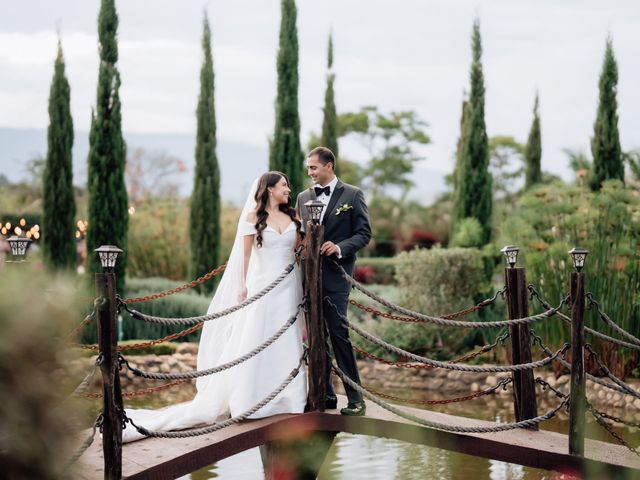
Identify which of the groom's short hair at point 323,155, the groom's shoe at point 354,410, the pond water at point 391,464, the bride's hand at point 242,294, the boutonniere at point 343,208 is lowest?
the pond water at point 391,464

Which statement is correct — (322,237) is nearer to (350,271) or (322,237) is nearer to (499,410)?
(350,271)

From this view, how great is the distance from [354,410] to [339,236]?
1.10 metres

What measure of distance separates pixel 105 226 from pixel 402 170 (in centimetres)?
2657

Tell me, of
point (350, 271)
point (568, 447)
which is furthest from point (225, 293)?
point (568, 447)

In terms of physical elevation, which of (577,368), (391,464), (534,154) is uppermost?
(534,154)

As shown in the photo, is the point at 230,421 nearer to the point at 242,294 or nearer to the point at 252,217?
the point at 242,294

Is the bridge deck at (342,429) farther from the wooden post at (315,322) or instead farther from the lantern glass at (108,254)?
the lantern glass at (108,254)

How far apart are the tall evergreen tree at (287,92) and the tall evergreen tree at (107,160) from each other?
128 inches

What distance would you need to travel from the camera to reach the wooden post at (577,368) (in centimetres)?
518

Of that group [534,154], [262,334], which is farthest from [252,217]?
[534,154]

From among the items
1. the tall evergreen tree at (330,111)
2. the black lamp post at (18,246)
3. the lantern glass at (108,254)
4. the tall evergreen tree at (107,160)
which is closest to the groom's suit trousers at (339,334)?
the lantern glass at (108,254)

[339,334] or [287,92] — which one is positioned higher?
[287,92]

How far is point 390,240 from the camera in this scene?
88.8 feet

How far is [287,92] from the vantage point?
17.6 m
